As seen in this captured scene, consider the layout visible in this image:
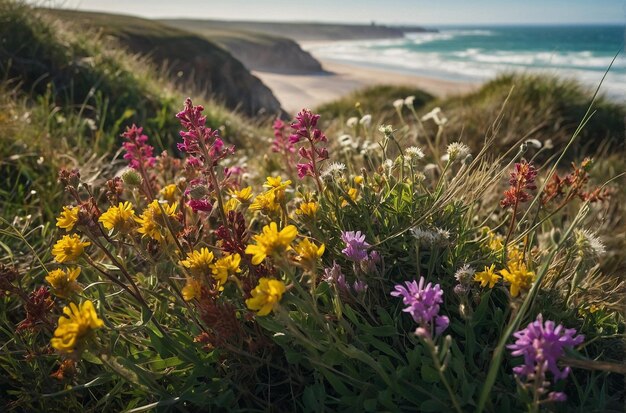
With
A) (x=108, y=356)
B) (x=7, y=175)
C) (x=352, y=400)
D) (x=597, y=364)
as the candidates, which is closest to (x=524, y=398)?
(x=597, y=364)

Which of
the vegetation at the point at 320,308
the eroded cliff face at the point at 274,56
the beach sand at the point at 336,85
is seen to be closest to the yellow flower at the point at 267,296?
the vegetation at the point at 320,308

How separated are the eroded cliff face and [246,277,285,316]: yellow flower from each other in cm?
4446

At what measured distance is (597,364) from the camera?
4.02 ft

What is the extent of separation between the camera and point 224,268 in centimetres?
149

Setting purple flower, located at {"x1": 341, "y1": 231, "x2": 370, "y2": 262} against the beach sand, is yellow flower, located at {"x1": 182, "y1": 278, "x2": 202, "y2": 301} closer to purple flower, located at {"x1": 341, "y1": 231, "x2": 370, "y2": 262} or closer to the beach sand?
purple flower, located at {"x1": 341, "y1": 231, "x2": 370, "y2": 262}

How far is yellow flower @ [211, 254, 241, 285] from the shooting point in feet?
4.84

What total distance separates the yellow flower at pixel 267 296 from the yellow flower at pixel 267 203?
46 centimetres

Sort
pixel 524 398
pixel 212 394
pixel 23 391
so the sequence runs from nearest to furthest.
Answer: pixel 524 398, pixel 212 394, pixel 23 391

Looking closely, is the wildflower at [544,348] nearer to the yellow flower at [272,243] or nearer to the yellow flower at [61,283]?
the yellow flower at [272,243]

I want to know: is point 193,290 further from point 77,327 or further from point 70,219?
point 70,219

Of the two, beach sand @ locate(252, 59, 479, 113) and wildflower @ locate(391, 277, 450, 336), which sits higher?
wildflower @ locate(391, 277, 450, 336)

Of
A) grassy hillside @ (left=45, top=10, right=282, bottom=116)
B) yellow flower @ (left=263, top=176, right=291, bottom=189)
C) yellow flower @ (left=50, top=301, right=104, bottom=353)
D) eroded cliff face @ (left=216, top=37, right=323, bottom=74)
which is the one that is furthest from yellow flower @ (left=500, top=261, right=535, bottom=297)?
eroded cliff face @ (left=216, top=37, right=323, bottom=74)

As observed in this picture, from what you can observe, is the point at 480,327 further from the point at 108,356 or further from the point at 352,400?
the point at 108,356

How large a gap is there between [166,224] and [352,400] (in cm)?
78
